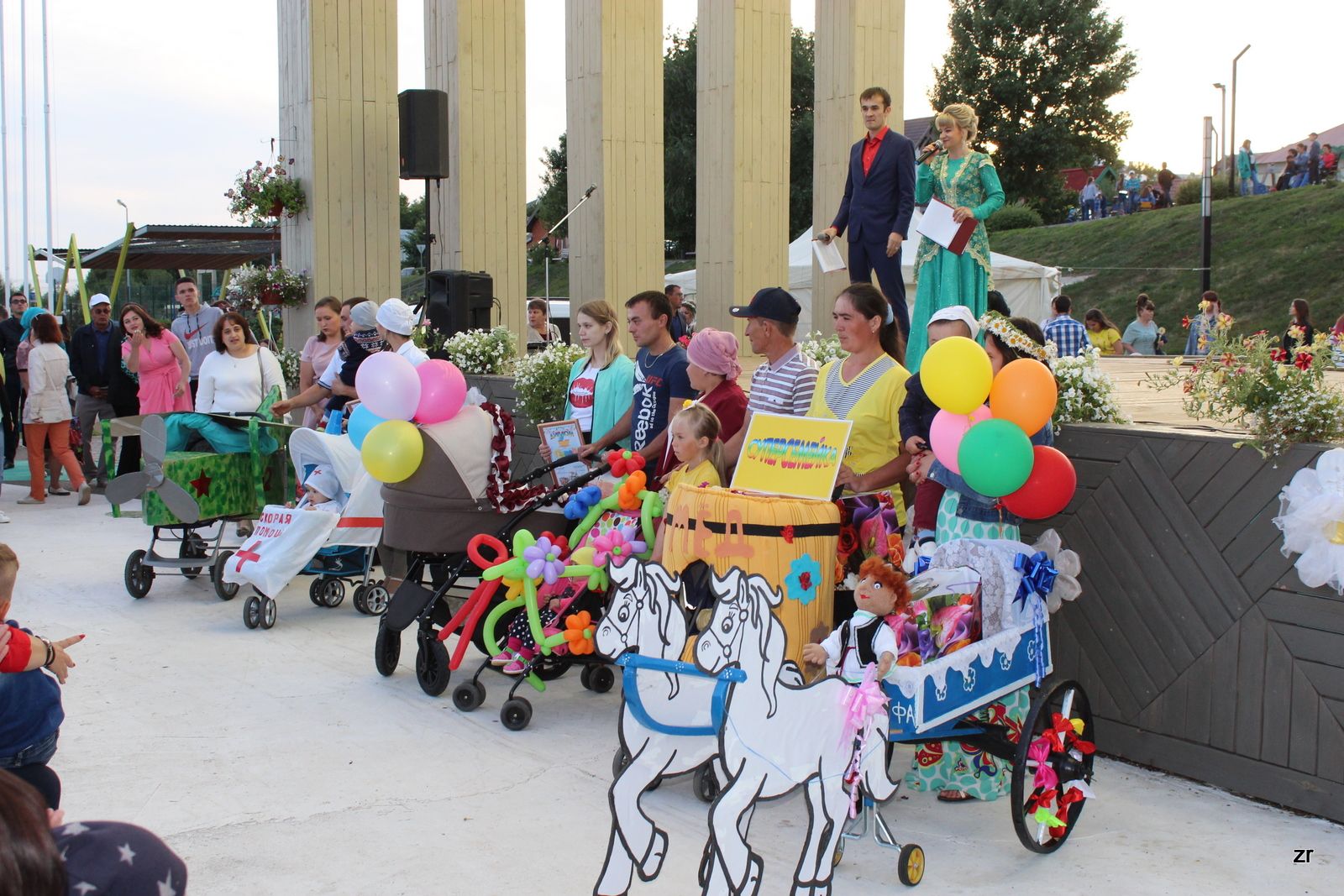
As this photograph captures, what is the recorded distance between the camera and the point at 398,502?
20.4 feet

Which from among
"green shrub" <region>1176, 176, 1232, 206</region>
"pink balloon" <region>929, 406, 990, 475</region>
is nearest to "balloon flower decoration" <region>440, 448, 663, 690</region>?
"pink balloon" <region>929, 406, 990, 475</region>

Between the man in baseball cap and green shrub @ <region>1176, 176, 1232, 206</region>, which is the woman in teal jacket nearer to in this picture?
the man in baseball cap

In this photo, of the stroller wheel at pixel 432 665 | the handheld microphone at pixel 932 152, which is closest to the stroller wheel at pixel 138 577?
the stroller wheel at pixel 432 665

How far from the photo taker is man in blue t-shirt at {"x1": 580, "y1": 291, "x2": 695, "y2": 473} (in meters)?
6.25

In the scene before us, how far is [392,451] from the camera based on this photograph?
6039 mm

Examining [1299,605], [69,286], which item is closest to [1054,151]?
[69,286]

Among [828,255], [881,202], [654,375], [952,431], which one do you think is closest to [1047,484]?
[952,431]

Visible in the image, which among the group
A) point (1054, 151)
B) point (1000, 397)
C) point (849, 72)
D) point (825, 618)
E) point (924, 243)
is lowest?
point (825, 618)

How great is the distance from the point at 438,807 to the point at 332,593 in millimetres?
3708

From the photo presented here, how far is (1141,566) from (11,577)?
4.04 meters

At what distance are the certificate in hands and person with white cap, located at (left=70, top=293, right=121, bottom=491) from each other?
8.06 metres

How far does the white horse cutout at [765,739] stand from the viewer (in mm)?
3426

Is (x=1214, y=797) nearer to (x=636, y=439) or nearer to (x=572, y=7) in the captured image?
(x=636, y=439)

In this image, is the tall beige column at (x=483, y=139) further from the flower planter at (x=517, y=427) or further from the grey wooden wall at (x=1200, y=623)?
the grey wooden wall at (x=1200, y=623)
